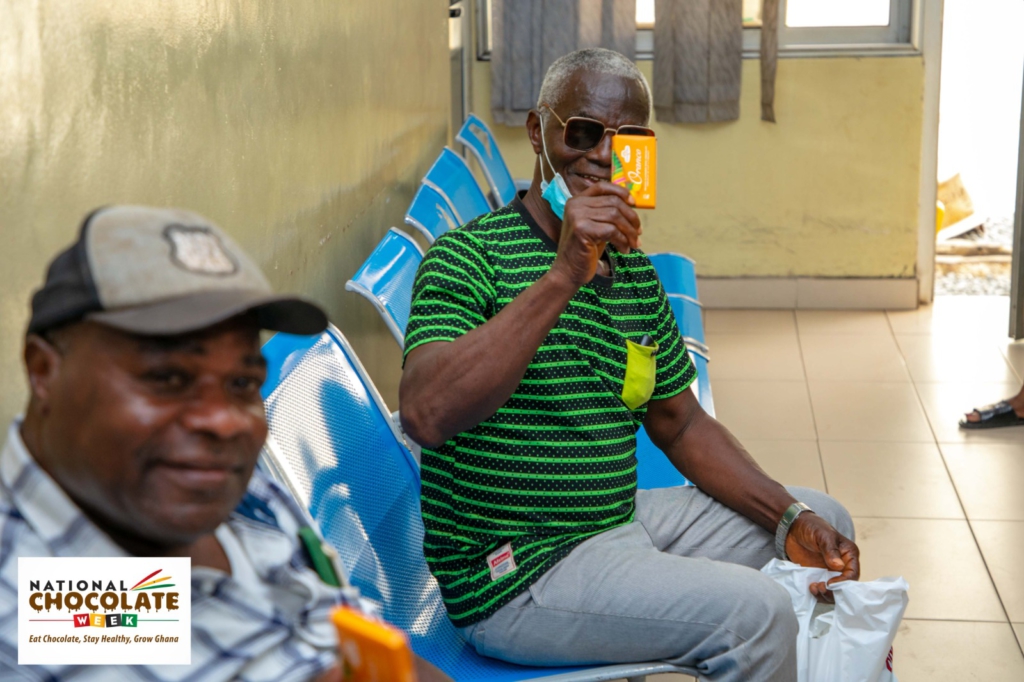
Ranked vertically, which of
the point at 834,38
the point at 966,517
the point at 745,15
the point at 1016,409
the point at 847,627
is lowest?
the point at 966,517

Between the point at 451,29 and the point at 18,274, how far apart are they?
4.17 m

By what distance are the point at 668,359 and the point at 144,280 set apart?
1.27 m

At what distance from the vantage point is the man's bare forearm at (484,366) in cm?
159

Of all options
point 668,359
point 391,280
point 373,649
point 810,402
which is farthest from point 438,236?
point 810,402

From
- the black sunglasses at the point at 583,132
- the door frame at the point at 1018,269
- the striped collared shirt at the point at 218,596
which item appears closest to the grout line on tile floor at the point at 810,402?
the door frame at the point at 1018,269

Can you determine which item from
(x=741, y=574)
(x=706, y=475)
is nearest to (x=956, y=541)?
(x=706, y=475)

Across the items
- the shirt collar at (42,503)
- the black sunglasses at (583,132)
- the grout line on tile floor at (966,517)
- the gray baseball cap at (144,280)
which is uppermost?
the black sunglasses at (583,132)

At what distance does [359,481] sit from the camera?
177 centimetres

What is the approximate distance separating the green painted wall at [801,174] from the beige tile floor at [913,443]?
12.2 inches

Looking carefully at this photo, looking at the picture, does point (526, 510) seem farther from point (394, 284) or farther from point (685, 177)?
point (685, 177)

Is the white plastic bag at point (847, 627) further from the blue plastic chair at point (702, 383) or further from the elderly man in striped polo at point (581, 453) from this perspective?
the blue plastic chair at point (702, 383)

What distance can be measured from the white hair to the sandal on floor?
2515 mm

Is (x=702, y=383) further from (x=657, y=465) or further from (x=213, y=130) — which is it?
(x=213, y=130)

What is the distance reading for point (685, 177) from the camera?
5.54 meters
